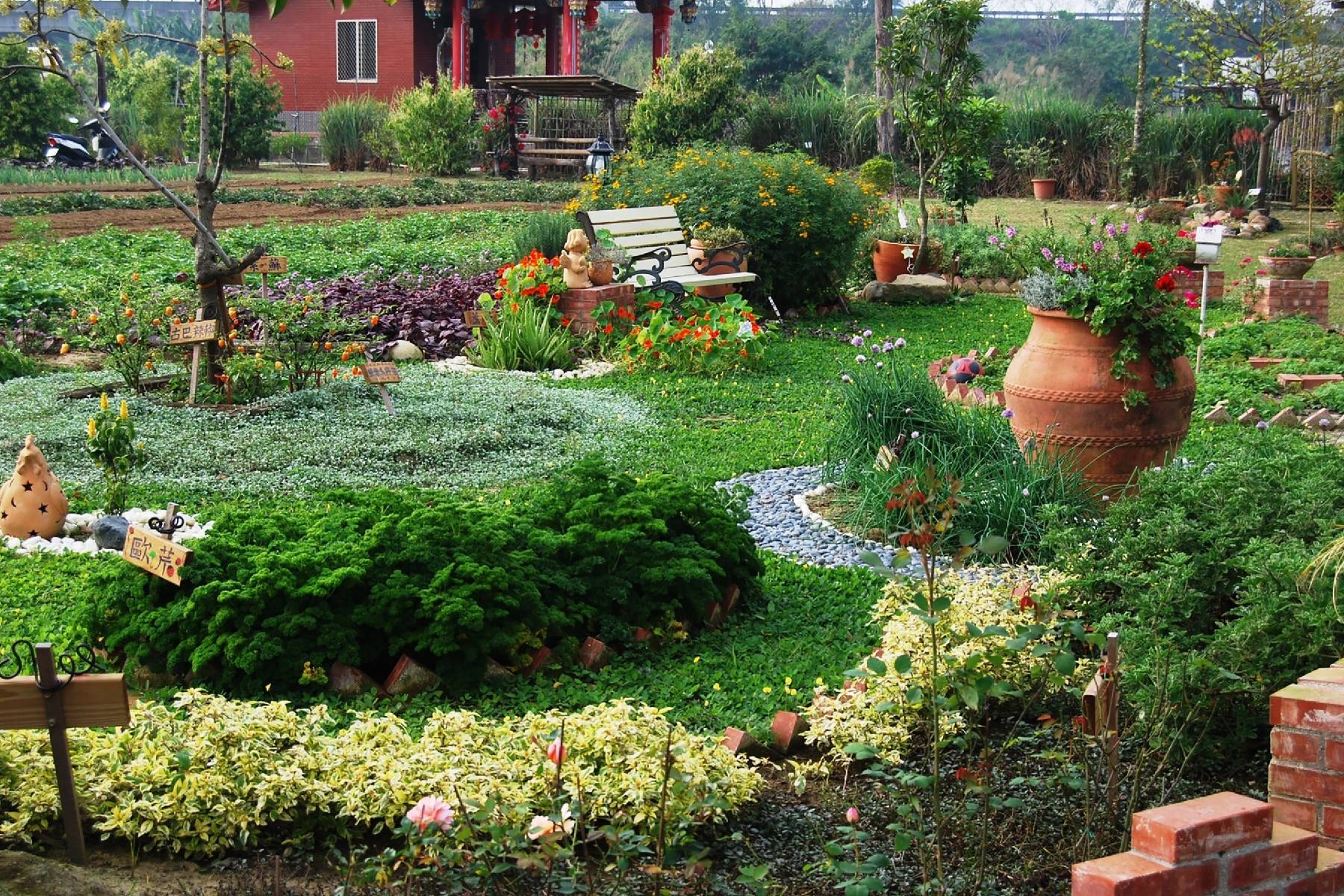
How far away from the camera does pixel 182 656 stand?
3.80 meters

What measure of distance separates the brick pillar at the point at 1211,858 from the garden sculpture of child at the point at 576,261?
7939 millimetres

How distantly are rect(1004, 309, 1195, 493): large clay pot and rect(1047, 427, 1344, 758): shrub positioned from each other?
0.88 meters

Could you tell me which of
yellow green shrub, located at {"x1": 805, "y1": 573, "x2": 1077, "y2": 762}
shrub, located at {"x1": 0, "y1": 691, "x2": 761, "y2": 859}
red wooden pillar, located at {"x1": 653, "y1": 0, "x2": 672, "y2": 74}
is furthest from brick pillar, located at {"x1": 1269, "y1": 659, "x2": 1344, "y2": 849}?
red wooden pillar, located at {"x1": 653, "y1": 0, "x2": 672, "y2": 74}

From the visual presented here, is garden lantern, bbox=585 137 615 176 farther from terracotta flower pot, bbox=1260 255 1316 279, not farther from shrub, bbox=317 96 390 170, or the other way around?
terracotta flower pot, bbox=1260 255 1316 279

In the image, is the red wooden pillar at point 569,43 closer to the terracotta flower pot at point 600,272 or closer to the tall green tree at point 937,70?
the tall green tree at point 937,70

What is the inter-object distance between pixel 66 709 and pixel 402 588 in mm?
1203

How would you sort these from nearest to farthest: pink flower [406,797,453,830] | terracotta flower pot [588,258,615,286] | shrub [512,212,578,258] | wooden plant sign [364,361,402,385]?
pink flower [406,797,453,830], wooden plant sign [364,361,402,385], terracotta flower pot [588,258,615,286], shrub [512,212,578,258]

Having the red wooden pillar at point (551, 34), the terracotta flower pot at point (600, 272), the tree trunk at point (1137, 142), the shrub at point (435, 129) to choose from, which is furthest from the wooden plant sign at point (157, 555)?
the red wooden pillar at point (551, 34)

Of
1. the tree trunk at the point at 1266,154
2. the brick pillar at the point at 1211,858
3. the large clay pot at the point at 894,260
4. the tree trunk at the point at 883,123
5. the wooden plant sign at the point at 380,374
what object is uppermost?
the tree trunk at the point at 883,123

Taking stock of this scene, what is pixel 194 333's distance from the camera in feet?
24.4

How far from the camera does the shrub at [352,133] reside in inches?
1113

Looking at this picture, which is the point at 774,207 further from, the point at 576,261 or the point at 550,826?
the point at 550,826

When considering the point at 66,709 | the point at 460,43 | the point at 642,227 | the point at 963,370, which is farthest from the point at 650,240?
the point at 460,43

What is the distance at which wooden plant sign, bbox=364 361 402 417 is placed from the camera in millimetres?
7570
